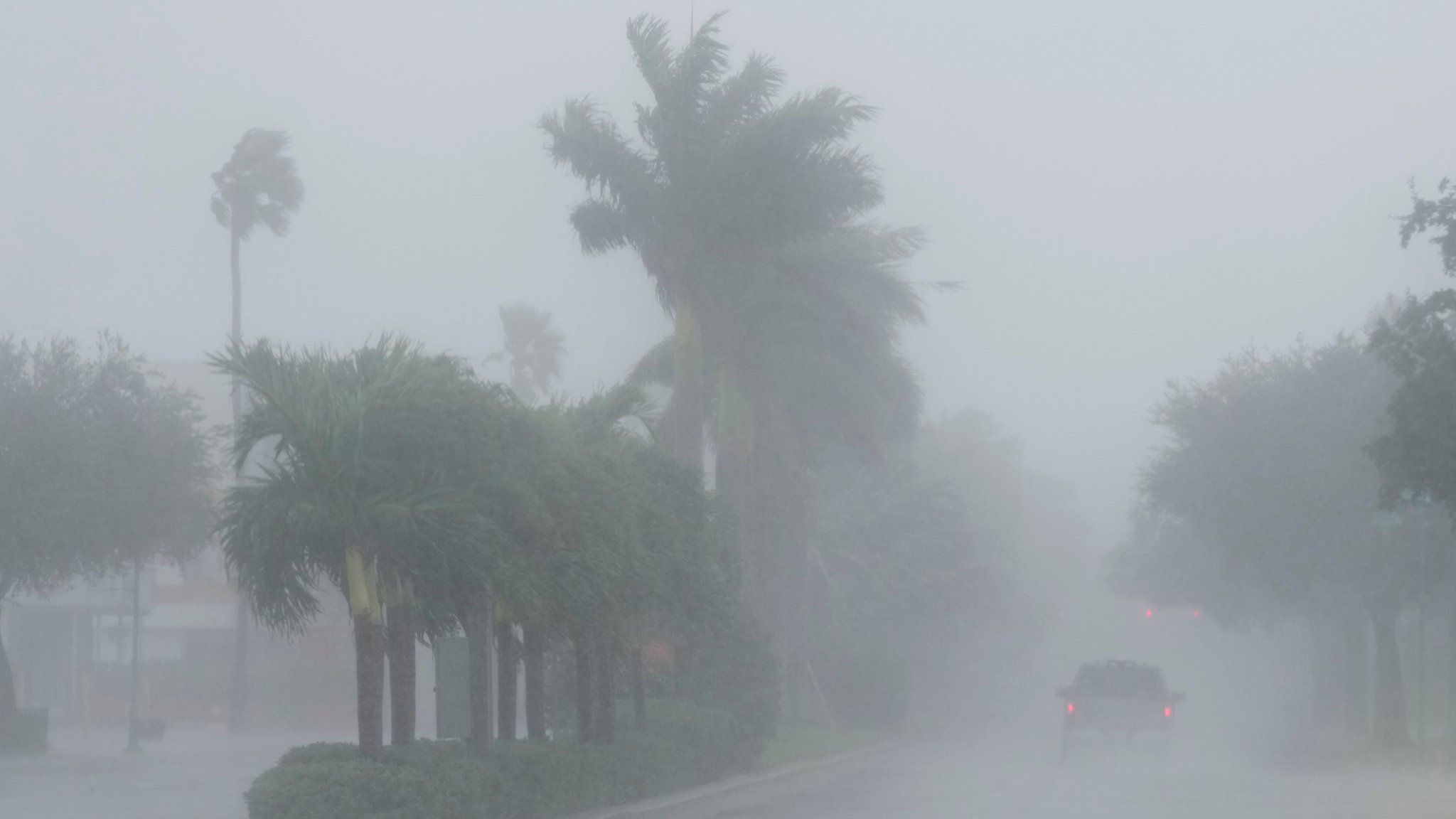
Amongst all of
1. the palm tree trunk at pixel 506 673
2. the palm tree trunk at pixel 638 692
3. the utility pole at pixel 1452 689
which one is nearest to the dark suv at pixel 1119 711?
the utility pole at pixel 1452 689

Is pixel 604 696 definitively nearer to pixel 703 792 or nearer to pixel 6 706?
pixel 703 792

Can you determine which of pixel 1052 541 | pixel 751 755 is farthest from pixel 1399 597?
pixel 1052 541

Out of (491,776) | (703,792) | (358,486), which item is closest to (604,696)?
(703,792)

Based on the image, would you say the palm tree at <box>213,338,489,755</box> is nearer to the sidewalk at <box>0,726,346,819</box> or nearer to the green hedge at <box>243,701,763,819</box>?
Answer: the green hedge at <box>243,701,763,819</box>

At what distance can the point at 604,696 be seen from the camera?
20984 mm

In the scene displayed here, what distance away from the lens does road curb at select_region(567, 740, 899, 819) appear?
19.4 m

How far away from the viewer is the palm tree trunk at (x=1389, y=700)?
128 ft

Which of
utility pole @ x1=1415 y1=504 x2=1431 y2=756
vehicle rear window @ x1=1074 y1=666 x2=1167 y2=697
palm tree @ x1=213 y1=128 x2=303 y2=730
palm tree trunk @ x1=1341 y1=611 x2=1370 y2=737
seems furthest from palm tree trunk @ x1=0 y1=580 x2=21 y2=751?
palm tree trunk @ x1=1341 y1=611 x2=1370 y2=737

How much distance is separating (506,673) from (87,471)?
48.7 feet

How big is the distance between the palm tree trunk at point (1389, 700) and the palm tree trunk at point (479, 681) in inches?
1079

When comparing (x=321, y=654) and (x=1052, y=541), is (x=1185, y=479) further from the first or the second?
(x=1052, y=541)

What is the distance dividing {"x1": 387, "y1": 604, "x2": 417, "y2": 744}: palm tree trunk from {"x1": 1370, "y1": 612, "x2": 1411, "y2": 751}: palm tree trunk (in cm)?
2872

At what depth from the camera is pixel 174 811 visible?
19.7 metres

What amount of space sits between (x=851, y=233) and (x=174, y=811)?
21498 mm
